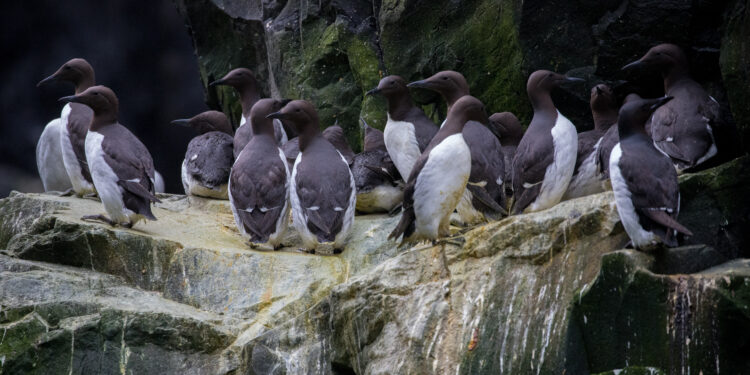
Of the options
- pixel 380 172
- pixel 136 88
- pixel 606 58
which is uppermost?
pixel 606 58

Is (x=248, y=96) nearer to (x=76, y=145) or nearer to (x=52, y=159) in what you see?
(x=52, y=159)

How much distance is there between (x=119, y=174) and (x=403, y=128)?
2372mm

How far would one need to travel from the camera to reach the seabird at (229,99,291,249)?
7.15 m

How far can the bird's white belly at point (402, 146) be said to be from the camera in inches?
305

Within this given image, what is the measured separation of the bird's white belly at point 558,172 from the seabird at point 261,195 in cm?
192

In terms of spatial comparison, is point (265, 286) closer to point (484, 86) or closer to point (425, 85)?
point (425, 85)

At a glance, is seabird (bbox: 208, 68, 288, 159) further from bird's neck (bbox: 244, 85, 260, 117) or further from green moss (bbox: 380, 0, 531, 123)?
green moss (bbox: 380, 0, 531, 123)

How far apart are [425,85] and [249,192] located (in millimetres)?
1765

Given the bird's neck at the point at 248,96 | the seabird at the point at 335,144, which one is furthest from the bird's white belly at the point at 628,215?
the bird's neck at the point at 248,96

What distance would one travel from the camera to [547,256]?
5332mm

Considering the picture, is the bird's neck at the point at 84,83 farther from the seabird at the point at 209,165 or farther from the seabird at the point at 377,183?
the seabird at the point at 377,183

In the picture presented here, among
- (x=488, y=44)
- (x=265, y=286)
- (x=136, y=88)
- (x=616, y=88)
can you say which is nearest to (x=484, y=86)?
(x=488, y=44)

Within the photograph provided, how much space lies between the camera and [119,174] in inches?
283

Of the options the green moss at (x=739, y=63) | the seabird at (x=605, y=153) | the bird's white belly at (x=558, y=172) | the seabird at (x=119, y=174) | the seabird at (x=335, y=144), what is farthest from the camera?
the seabird at (x=335, y=144)
